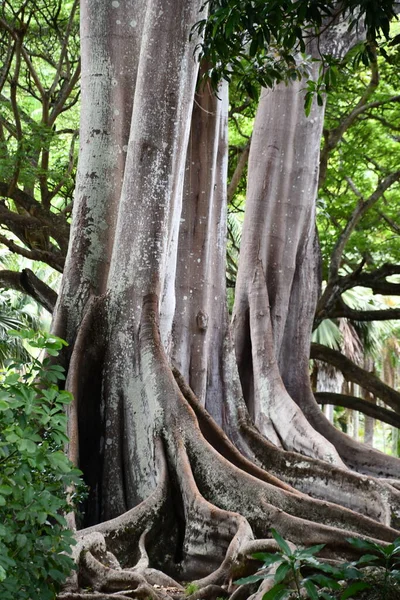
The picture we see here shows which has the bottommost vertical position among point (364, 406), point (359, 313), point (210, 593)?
point (210, 593)

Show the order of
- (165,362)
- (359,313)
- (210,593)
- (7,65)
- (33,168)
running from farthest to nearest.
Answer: (359,313)
(7,65)
(33,168)
(165,362)
(210,593)

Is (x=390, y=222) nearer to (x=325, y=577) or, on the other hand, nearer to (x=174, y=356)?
(x=174, y=356)

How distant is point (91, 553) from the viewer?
16.7 feet

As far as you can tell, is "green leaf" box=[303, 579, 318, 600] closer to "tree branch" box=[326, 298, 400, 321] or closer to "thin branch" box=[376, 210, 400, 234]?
"tree branch" box=[326, 298, 400, 321]

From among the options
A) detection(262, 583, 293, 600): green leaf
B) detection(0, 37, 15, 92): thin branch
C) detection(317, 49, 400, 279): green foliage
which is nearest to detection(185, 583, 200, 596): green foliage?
detection(262, 583, 293, 600): green leaf

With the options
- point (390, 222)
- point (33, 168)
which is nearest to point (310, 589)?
point (33, 168)

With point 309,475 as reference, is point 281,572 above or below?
below

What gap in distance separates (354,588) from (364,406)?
8347 millimetres

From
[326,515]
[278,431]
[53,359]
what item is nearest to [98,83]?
[53,359]

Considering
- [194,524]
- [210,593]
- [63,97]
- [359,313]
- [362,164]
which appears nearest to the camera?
[210,593]

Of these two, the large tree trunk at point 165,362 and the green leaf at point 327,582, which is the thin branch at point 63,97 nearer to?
the large tree trunk at point 165,362

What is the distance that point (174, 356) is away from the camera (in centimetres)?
780

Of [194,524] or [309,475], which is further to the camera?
[309,475]

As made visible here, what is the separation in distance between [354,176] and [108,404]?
28.4ft
